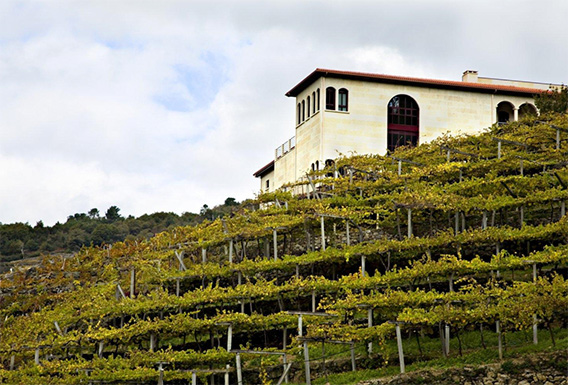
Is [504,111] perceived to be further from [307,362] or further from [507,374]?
[507,374]

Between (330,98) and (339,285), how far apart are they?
20.9 m

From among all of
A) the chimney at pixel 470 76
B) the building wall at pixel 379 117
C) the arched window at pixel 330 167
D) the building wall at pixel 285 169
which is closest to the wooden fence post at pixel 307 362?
the arched window at pixel 330 167

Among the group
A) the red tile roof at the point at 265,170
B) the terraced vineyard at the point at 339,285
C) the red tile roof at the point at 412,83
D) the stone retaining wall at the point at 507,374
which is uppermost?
the red tile roof at the point at 412,83

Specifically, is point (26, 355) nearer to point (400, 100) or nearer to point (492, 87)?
point (400, 100)

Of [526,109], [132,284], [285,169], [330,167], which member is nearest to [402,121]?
[330,167]

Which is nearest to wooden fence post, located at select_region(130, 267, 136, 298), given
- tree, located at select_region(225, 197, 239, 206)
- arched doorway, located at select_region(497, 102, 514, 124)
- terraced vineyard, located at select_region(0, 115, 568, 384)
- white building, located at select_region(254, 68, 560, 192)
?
terraced vineyard, located at select_region(0, 115, 568, 384)

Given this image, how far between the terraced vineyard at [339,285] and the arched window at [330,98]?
17.2 feet

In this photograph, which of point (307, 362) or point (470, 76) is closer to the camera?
point (307, 362)

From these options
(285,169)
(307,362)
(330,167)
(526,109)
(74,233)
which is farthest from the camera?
(74,233)

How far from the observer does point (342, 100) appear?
171 ft

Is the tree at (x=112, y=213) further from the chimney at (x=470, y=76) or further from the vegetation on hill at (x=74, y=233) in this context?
the chimney at (x=470, y=76)

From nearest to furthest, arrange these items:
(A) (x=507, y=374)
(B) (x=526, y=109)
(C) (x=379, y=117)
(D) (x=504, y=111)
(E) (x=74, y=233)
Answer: (A) (x=507, y=374), (C) (x=379, y=117), (B) (x=526, y=109), (D) (x=504, y=111), (E) (x=74, y=233)

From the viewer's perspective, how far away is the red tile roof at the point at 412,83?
170ft

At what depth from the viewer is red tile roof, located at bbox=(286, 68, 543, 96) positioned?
5188cm
